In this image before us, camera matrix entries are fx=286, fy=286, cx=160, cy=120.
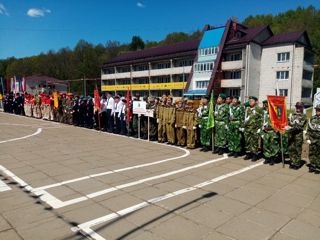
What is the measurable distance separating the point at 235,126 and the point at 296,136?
173cm

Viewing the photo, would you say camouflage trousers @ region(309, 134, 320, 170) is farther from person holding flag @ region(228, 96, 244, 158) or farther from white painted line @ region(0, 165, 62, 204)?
white painted line @ region(0, 165, 62, 204)

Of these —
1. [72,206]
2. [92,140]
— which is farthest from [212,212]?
[92,140]

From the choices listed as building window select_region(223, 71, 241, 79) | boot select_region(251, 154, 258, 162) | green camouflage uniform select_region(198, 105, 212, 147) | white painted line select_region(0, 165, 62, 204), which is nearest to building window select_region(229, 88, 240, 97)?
building window select_region(223, 71, 241, 79)

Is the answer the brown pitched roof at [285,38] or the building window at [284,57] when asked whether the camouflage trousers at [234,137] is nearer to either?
the brown pitched roof at [285,38]

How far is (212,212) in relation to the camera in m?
4.60

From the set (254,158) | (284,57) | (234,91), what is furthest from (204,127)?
(284,57)

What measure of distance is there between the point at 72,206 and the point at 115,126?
9205 mm

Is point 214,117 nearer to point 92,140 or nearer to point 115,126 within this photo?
point 92,140

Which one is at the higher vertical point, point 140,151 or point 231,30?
point 231,30

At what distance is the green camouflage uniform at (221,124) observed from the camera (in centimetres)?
891

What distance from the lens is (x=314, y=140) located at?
7.15 meters

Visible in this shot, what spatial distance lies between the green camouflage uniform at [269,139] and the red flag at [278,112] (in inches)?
9.6

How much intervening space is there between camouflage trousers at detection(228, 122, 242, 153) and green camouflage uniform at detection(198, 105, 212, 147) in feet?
2.70

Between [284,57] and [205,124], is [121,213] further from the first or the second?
[284,57]
